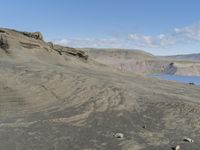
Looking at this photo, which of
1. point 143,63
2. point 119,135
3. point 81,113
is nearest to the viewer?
point 119,135

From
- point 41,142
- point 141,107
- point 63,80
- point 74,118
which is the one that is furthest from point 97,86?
point 41,142

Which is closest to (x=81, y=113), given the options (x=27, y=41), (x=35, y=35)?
(x=27, y=41)

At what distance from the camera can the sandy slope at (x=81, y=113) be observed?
24.9ft

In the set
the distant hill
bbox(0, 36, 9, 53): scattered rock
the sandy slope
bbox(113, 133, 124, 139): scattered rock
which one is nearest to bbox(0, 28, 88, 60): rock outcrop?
bbox(0, 36, 9, 53): scattered rock

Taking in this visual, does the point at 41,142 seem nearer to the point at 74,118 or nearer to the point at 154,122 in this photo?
the point at 74,118

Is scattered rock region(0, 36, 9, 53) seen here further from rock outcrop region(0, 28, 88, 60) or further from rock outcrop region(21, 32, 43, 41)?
rock outcrop region(21, 32, 43, 41)

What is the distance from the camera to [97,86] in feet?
40.0

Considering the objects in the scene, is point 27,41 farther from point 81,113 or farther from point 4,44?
point 81,113

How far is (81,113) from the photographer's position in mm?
9609

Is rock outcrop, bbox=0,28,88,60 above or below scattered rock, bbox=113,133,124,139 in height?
above

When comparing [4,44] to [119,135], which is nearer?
[119,135]

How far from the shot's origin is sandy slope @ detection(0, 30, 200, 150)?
7.58 metres

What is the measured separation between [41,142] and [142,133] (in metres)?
2.25

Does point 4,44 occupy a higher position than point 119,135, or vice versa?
point 4,44
